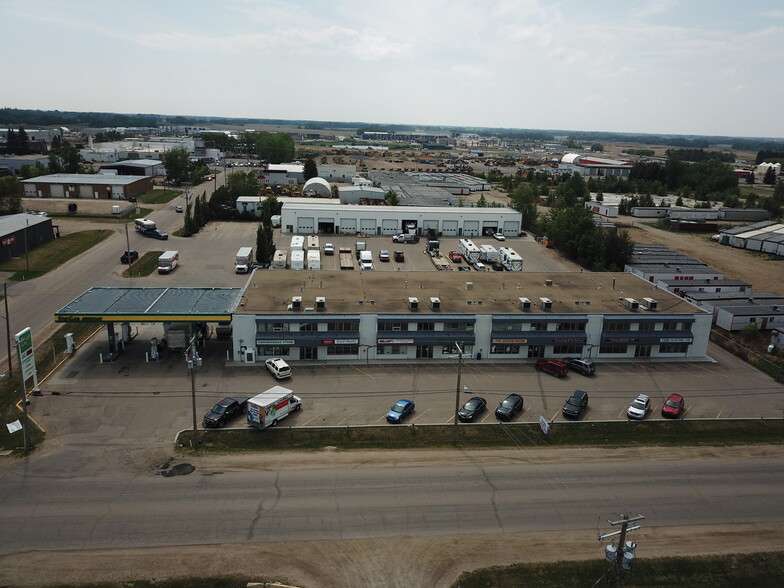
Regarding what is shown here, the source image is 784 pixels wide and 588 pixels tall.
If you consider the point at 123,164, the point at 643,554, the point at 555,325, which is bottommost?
the point at 643,554

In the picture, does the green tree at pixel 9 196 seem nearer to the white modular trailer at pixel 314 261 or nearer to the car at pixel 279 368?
the white modular trailer at pixel 314 261

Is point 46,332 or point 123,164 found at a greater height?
point 123,164

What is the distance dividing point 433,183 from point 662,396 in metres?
95.7

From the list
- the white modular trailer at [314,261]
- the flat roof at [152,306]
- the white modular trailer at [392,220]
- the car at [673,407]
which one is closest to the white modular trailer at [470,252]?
the white modular trailer at [392,220]

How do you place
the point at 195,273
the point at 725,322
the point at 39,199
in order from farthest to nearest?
the point at 39,199
the point at 195,273
the point at 725,322

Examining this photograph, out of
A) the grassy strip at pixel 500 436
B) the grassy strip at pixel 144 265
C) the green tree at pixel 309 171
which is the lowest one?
the grassy strip at pixel 500 436

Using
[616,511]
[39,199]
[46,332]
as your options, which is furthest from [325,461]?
[39,199]

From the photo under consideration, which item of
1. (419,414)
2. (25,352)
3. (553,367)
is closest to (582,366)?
(553,367)

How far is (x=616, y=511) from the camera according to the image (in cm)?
2486

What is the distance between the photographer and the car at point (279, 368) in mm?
36719

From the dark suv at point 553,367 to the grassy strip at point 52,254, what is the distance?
4861cm

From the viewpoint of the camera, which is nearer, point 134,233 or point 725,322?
point 725,322

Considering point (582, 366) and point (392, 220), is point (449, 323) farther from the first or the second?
point (392, 220)

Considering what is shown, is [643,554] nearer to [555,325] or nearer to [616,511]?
[616,511]
